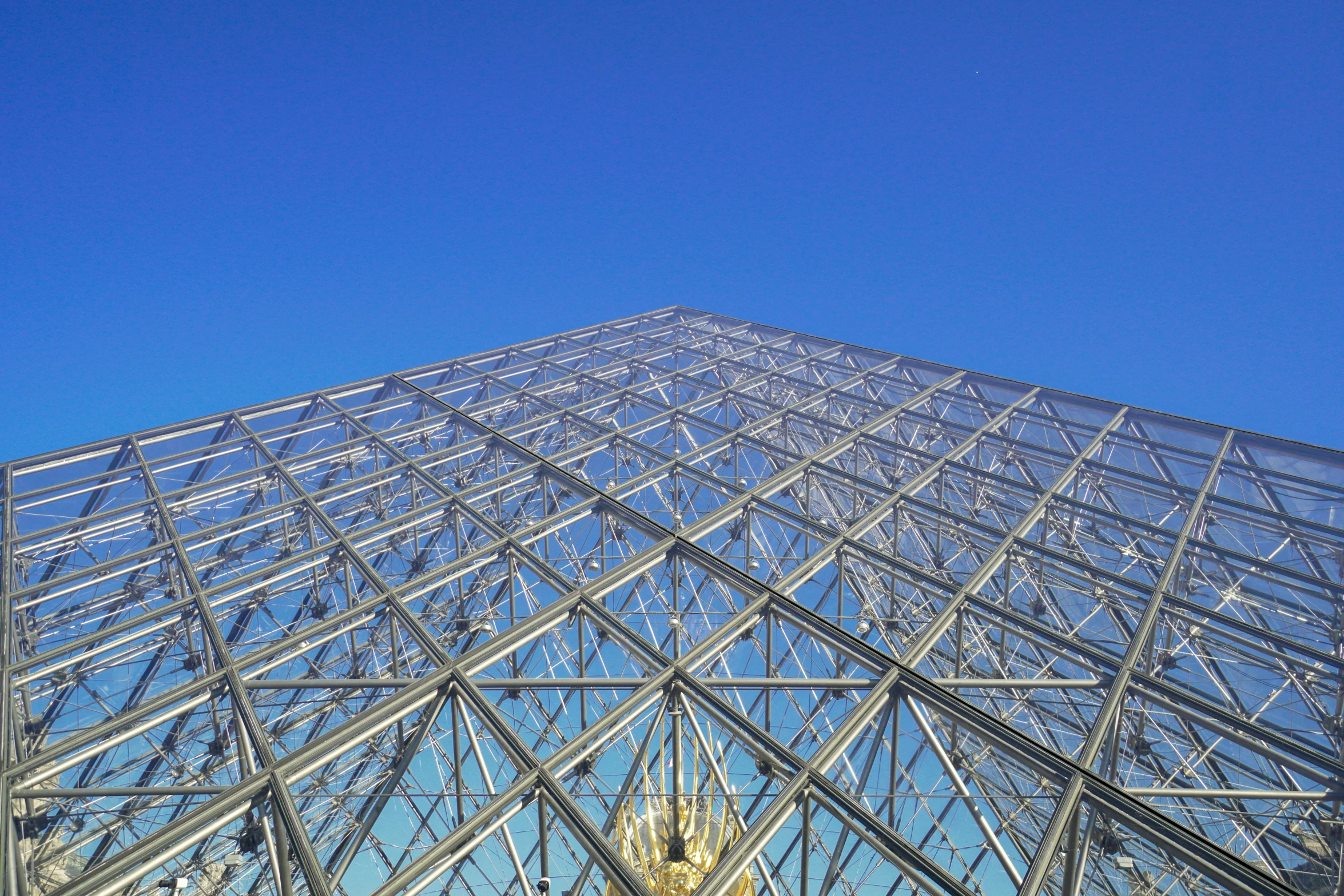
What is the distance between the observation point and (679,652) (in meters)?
20.1

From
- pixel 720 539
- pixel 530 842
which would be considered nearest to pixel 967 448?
pixel 720 539

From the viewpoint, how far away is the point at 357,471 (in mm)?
26656

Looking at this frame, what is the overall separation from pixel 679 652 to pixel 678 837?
7.26 meters

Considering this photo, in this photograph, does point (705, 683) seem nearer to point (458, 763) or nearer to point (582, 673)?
point (582, 673)

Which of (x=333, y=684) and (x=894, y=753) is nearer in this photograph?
(x=894, y=753)

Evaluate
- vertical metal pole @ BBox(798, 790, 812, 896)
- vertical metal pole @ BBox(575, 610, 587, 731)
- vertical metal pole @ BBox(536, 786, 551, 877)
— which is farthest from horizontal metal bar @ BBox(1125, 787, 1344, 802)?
vertical metal pole @ BBox(575, 610, 587, 731)

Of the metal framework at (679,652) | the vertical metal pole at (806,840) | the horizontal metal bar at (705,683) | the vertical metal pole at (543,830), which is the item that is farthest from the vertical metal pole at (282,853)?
the vertical metal pole at (806,840)

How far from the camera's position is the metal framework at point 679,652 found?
37.4 feet

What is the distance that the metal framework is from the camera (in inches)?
449

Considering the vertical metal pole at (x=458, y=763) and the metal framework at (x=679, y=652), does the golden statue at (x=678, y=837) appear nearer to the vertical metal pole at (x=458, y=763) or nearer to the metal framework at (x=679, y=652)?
the metal framework at (x=679, y=652)

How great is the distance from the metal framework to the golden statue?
0.54ft

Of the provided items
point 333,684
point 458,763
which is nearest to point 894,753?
point 458,763

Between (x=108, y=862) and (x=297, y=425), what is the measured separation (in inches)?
835

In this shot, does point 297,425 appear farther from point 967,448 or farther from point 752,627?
point 967,448
